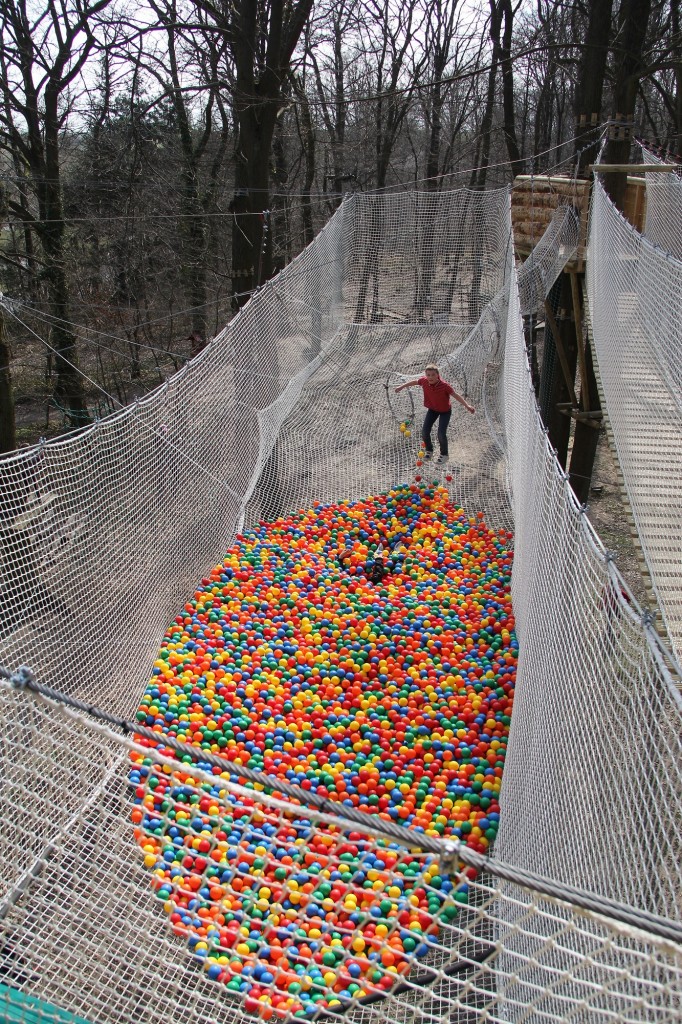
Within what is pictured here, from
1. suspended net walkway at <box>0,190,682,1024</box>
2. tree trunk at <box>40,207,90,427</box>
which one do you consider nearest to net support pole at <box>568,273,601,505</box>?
suspended net walkway at <box>0,190,682,1024</box>

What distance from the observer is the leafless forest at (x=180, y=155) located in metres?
9.11

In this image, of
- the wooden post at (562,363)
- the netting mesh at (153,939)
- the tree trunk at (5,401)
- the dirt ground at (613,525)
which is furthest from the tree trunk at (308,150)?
the netting mesh at (153,939)

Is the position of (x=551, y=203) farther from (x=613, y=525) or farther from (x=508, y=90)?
(x=508, y=90)

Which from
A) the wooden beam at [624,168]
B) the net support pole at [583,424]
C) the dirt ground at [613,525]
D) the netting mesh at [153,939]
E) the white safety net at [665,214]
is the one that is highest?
the wooden beam at [624,168]

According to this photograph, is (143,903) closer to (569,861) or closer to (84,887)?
(84,887)

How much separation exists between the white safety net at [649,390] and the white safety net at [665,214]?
1.59m

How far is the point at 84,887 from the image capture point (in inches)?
127

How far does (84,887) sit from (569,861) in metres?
1.99

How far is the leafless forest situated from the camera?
911cm

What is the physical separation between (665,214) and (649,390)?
3.53m

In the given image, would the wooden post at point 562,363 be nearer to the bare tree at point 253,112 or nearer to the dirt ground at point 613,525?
the dirt ground at point 613,525

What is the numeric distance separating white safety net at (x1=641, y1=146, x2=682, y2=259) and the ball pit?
2810mm

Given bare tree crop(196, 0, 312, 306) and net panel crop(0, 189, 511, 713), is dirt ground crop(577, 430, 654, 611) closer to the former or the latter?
net panel crop(0, 189, 511, 713)

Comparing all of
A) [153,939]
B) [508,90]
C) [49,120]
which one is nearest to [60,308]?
[49,120]
